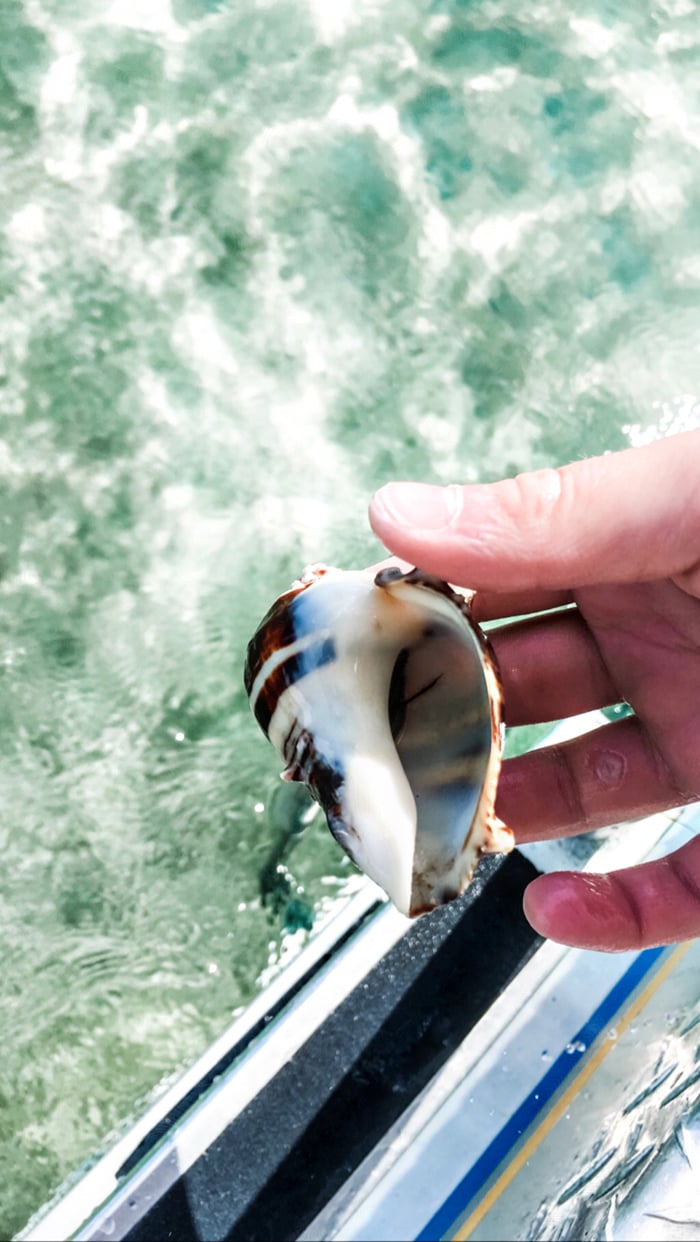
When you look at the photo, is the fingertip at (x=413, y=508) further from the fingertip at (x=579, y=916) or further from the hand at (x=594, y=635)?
the fingertip at (x=579, y=916)

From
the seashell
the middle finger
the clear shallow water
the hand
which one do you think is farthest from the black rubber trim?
the seashell

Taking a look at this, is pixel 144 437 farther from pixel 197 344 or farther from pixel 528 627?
pixel 528 627

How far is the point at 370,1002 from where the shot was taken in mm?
2209

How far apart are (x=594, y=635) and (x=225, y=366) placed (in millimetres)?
1849

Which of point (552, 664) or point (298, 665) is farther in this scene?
point (552, 664)

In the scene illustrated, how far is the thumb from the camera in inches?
58.7

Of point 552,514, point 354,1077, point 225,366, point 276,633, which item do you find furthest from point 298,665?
point 225,366

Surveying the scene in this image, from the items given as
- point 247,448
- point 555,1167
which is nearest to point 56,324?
point 247,448

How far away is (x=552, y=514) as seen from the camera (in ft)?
4.90

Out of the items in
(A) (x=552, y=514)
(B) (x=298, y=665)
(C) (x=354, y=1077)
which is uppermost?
(A) (x=552, y=514)

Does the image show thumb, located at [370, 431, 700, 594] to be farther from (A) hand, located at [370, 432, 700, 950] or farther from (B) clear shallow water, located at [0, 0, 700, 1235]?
(B) clear shallow water, located at [0, 0, 700, 1235]

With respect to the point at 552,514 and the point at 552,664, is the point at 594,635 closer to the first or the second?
the point at 552,664

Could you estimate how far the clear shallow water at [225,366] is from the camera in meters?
2.78

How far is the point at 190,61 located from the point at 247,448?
1528 millimetres
